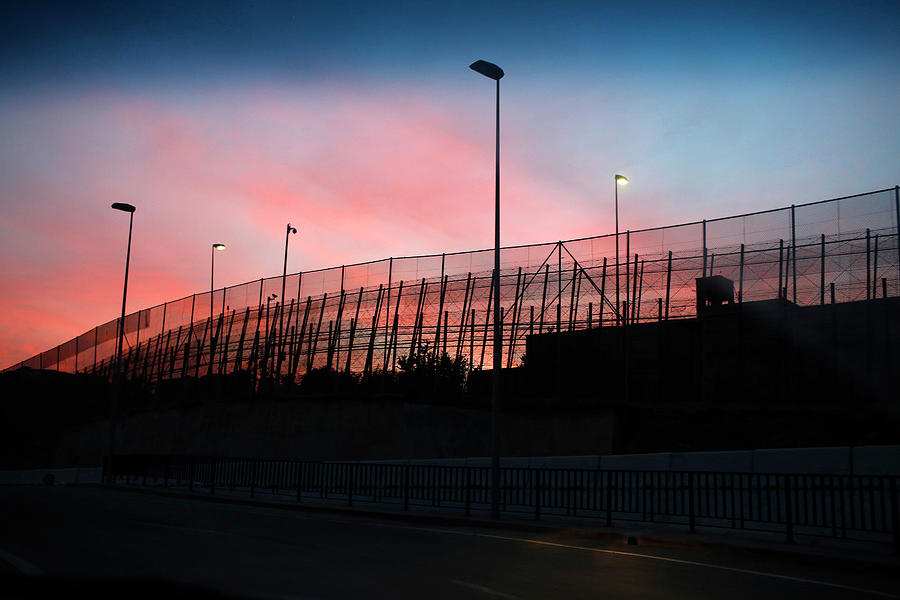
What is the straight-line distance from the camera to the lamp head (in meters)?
22.1

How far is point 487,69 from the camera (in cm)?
2253

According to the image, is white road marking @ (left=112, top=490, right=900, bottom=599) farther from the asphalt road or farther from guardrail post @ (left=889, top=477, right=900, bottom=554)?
guardrail post @ (left=889, top=477, right=900, bottom=554)

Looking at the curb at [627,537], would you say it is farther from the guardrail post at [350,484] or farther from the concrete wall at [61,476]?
the concrete wall at [61,476]

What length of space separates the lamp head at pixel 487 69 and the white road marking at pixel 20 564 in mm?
15906

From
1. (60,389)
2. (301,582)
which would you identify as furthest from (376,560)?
(60,389)

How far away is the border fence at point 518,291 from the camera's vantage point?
35.0 metres

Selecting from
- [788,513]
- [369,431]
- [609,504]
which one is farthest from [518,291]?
[788,513]

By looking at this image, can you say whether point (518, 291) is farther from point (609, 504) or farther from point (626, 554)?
point (626, 554)

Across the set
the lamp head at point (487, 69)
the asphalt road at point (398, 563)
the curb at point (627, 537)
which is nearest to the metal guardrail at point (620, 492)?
the curb at point (627, 537)

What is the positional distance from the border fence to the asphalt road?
23.7m

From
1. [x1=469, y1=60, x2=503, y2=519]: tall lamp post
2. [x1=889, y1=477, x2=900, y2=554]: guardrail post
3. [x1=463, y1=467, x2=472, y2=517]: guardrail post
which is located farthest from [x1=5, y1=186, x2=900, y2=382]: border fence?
[x1=889, y1=477, x2=900, y2=554]: guardrail post

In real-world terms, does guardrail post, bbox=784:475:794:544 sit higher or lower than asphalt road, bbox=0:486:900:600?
higher

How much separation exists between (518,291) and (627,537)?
2960cm

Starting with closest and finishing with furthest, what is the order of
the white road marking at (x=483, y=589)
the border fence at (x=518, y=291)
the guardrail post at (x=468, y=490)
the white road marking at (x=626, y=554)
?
the white road marking at (x=483, y=589) → the white road marking at (x=626, y=554) → the guardrail post at (x=468, y=490) → the border fence at (x=518, y=291)
